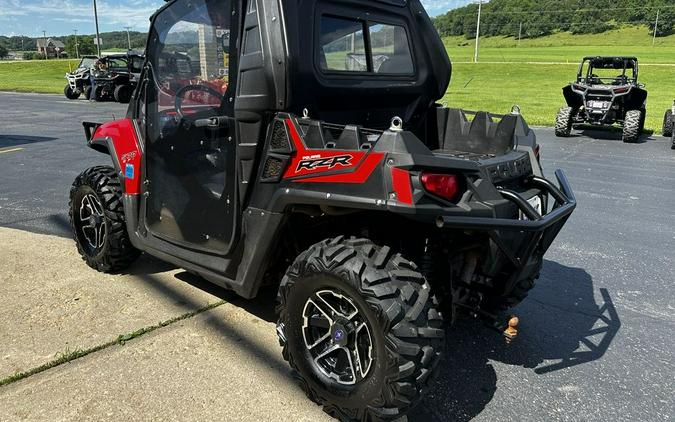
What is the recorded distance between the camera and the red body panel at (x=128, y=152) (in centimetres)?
375

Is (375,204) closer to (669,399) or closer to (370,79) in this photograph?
(370,79)

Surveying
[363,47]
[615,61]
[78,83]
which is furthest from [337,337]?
[78,83]

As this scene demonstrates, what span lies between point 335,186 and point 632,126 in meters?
11.3

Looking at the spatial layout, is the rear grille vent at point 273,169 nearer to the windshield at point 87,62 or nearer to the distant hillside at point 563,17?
the windshield at point 87,62

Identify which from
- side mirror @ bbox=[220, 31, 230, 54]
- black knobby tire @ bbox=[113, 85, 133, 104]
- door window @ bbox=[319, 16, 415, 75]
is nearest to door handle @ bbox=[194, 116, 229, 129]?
side mirror @ bbox=[220, 31, 230, 54]

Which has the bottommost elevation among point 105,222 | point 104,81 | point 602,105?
point 105,222

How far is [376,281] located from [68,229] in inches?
166

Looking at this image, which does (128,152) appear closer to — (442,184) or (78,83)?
(442,184)

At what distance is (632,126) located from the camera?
38.0 ft

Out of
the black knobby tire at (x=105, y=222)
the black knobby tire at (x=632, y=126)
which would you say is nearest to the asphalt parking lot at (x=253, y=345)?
the black knobby tire at (x=105, y=222)

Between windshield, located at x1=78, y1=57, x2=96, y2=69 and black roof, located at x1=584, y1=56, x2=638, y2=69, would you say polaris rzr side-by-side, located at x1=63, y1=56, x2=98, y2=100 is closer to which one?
windshield, located at x1=78, y1=57, x2=96, y2=69

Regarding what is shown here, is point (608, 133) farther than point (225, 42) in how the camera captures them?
Yes

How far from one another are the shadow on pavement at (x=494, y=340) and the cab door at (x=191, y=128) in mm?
599

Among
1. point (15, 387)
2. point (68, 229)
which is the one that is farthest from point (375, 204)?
point (68, 229)
